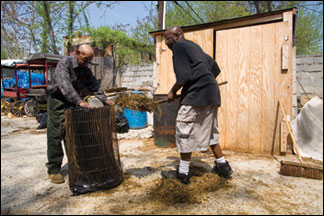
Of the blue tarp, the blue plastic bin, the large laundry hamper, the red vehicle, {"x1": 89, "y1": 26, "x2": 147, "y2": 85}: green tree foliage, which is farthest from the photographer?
{"x1": 89, "y1": 26, "x2": 147, "y2": 85}: green tree foliage

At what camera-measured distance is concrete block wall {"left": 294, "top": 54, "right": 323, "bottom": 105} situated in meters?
5.89

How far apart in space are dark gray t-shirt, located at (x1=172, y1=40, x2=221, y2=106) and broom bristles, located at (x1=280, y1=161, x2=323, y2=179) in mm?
1426

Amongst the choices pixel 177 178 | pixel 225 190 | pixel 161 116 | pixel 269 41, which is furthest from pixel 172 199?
pixel 269 41

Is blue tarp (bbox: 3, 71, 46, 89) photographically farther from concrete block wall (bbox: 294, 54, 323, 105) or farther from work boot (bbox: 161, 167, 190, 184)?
concrete block wall (bbox: 294, 54, 323, 105)

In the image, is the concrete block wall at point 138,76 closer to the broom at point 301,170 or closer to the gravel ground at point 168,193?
the gravel ground at point 168,193

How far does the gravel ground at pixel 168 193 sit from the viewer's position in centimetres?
214

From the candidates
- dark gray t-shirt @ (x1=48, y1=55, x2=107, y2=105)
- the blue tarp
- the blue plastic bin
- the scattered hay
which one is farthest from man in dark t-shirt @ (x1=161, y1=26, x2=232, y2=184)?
A: the blue tarp

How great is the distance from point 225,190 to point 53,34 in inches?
514

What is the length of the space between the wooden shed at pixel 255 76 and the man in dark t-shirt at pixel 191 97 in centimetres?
187

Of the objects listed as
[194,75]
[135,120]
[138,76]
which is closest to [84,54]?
[194,75]

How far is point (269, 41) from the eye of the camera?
4074 millimetres

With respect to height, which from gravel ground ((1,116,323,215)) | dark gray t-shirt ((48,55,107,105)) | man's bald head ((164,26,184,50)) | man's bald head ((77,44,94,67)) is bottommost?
gravel ground ((1,116,323,215))

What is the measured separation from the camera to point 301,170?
290 centimetres

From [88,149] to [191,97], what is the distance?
1.33 metres
